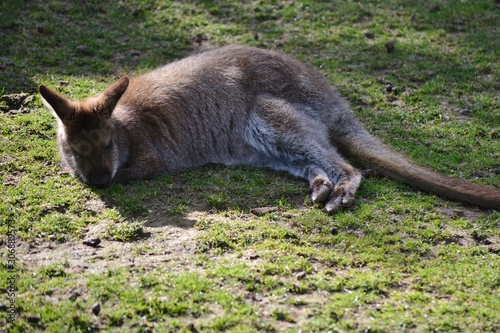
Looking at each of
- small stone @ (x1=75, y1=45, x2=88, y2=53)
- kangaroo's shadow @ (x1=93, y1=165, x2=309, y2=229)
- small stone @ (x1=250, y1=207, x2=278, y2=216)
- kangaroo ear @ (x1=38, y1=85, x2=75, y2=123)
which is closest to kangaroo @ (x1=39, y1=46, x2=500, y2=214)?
kangaroo ear @ (x1=38, y1=85, x2=75, y2=123)

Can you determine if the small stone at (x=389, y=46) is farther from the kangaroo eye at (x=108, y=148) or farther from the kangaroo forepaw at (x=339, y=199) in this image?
the kangaroo eye at (x=108, y=148)

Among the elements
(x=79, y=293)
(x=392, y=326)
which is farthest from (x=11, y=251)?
(x=392, y=326)

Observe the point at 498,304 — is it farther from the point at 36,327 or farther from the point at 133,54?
the point at 133,54

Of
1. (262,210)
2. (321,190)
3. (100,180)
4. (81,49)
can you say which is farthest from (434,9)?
(100,180)

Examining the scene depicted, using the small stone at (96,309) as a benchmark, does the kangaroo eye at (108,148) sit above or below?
above

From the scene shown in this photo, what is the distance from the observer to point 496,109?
778 cm

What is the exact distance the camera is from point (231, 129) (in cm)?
702

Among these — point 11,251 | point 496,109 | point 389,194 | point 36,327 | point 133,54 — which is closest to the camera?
point 36,327

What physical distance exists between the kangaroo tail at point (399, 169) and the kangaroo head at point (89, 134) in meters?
2.37

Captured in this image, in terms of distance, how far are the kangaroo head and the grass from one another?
19 cm

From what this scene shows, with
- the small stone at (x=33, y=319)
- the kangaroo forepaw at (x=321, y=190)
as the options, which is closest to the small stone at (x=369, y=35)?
the kangaroo forepaw at (x=321, y=190)

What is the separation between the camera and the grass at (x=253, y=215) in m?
4.45

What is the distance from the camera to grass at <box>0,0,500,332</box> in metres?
4.45

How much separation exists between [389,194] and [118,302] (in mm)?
2861
